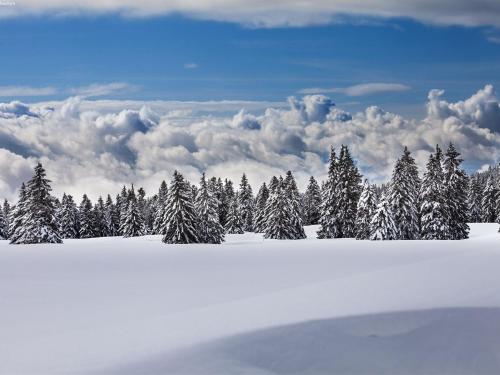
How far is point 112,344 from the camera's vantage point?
888 centimetres

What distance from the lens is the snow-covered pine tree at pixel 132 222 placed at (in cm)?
9256

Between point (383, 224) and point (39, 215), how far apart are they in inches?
1517

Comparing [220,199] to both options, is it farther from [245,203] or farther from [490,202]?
[490,202]

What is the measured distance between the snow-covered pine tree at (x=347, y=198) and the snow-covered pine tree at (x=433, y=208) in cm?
859

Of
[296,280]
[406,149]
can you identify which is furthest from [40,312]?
[406,149]

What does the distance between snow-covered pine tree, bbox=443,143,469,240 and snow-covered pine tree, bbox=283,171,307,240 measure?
62.1 feet

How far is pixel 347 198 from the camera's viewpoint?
6688cm

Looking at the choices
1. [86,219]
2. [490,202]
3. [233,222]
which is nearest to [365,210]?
[233,222]

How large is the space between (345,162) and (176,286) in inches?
2233

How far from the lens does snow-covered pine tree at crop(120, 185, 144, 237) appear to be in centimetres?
9256

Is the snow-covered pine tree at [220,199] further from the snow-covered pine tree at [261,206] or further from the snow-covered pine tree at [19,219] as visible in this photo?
the snow-covered pine tree at [19,219]

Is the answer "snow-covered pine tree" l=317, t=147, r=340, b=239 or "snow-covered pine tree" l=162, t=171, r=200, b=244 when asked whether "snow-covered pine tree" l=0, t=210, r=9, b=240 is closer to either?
"snow-covered pine tree" l=162, t=171, r=200, b=244

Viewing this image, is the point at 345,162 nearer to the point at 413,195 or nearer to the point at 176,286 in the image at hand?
the point at 413,195

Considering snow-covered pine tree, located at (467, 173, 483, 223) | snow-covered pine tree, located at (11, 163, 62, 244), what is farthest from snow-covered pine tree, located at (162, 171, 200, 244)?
snow-covered pine tree, located at (467, 173, 483, 223)
